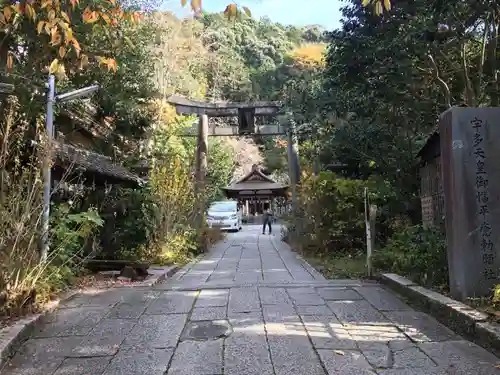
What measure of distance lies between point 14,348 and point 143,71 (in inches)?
500

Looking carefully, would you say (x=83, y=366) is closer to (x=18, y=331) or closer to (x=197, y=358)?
(x=197, y=358)

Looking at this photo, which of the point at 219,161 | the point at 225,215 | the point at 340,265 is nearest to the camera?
the point at 340,265

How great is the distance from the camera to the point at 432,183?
9.58 meters

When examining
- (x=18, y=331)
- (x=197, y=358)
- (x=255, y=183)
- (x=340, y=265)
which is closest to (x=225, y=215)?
(x=255, y=183)

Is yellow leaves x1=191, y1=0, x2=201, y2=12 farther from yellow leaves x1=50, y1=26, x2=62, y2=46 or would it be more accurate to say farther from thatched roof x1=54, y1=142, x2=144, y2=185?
thatched roof x1=54, y1=142, x2=144, y2=185

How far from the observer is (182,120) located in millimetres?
25016

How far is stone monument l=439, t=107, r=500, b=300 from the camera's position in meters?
5.54

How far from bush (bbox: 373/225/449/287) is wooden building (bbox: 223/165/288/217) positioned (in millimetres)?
25195

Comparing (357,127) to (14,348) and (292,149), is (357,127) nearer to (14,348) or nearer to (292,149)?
(292,149)

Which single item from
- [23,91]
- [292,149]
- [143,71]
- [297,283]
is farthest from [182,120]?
[297,283]

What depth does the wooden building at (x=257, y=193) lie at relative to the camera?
127 feet

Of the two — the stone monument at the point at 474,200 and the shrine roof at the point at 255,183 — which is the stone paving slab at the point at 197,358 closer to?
the stone monument at the point at 474,200

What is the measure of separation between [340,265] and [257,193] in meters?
31.7

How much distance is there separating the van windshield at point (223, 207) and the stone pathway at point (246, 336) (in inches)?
763
